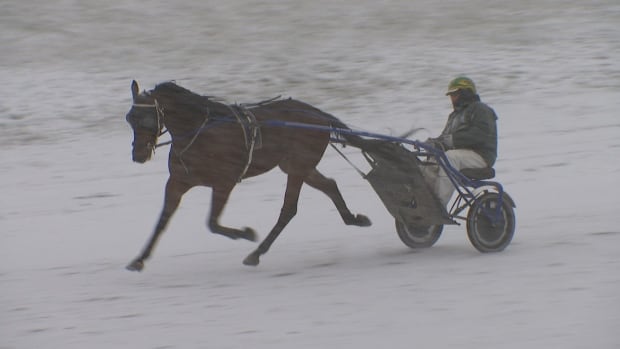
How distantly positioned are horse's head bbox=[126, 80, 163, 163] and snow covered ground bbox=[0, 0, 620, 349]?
92cm

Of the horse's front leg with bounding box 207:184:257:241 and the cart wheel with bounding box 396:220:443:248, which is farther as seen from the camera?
the cart wheel with bounding box 396:220:443:248

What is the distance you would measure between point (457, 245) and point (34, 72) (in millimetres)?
9514

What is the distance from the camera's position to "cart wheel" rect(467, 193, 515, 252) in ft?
24.2

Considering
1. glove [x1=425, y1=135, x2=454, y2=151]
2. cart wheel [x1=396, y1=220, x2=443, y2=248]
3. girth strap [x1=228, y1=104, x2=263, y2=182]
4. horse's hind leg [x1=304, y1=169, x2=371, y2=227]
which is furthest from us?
horse's hind leg [x1=304, y1=169, x2=371, y2=227]

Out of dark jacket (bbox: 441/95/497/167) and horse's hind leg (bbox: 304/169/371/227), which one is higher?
dark jacket (bbox: 441/95/497/167)

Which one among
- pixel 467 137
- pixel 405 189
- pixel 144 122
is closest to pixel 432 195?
pixel 405 189

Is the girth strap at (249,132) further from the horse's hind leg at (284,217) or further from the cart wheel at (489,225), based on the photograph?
the cart wheel at (489,225)

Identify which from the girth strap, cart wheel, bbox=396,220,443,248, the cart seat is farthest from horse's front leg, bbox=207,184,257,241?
the cart seat

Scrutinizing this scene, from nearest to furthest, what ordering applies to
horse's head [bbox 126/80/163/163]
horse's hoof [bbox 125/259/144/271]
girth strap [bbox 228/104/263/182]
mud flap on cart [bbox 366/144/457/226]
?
horse's head [bbox 126/80/163/163] < horse's hoof [bbox 125/259/144/271] < girth strap [bbox 228/104/263/182] < mud flap on cart [bbox 366/144/457/226]

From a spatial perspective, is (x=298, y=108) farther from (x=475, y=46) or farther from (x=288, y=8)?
(x=288, y=8)

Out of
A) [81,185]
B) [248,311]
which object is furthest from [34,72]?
[248,311]

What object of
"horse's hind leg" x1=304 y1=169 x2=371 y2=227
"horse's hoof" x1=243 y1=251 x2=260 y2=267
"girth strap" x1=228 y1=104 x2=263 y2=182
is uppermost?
"girth strap" x1=228 y1=104 x2=263 y2=182

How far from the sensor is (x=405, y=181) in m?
7.39

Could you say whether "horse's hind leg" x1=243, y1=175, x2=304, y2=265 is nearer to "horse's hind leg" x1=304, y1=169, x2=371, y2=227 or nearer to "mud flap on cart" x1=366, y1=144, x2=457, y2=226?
"horse's hind leg" x1=304, y1=169, x2=371, y2=227
